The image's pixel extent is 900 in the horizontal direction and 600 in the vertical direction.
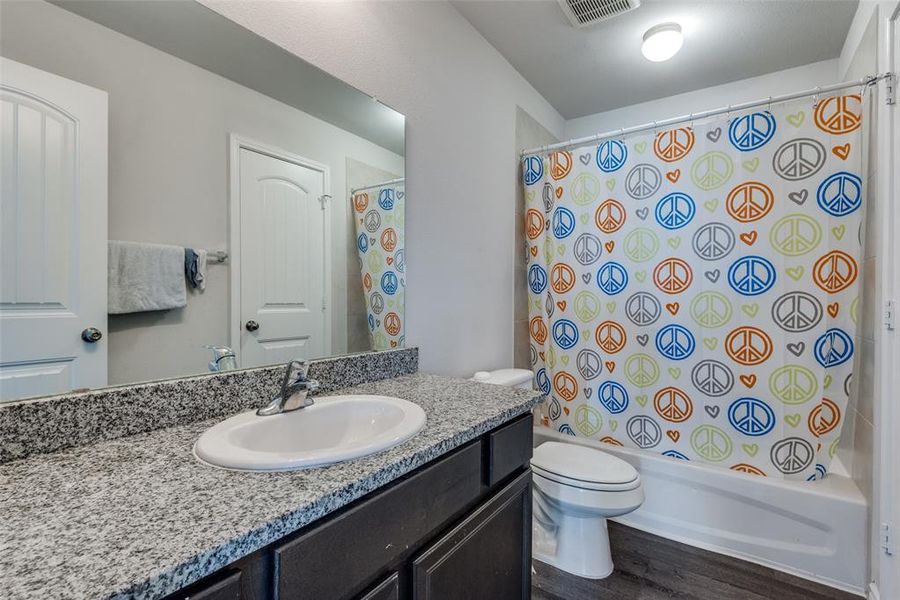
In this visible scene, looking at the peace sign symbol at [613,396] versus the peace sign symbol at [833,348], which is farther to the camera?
the peace sign symbol at [613,396]

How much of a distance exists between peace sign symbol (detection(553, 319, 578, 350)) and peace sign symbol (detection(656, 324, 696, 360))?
0.39m

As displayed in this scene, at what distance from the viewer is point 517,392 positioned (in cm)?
123

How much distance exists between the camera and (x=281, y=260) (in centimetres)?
115

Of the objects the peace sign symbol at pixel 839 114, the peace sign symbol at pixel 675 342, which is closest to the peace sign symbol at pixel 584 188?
the peace sign symbol at pixel 675 342

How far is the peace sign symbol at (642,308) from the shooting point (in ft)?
6.24

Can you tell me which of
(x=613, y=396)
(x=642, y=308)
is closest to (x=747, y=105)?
(x=642, y=308)

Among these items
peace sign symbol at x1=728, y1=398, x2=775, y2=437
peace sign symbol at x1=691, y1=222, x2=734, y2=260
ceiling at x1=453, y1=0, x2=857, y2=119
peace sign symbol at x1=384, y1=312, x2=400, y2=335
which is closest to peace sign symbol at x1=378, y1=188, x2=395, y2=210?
peace sign symbol at x1=384, y1=312, x2=400, y2=335

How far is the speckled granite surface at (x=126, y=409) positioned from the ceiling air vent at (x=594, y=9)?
1820mm

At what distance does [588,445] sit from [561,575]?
0.63m

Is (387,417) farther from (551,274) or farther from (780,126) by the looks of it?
(780,126)

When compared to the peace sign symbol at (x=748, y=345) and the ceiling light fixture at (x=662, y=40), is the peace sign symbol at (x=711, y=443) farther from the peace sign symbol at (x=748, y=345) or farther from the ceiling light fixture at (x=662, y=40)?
the ceiling light fixture at (x=662, y=40)

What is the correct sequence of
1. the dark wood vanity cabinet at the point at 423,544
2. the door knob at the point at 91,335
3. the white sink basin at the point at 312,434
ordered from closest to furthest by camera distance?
the dark wood vanity cabinet at the point at 423,544 → the white sink basin at the point at 312,434 → the door knob at the point at 91,335

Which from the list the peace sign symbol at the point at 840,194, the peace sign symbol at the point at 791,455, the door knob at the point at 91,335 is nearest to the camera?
the door knob at the point at 91,335

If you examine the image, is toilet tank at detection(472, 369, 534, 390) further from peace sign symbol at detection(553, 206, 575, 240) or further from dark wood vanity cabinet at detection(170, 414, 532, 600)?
peace sign symbol at detection(553, 206, 575, 240)
